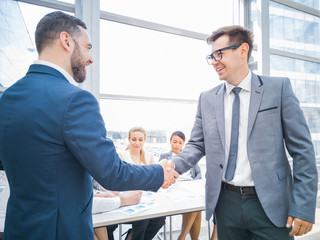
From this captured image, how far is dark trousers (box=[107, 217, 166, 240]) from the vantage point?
2.38 m

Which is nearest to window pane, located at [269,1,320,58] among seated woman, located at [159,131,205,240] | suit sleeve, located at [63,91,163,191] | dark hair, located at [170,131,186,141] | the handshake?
dark hair, located at [170,131,186,141]

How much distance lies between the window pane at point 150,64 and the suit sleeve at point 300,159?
2354mm

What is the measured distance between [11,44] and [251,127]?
272 centimetres

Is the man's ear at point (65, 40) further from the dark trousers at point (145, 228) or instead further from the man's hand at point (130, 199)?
the dark trousers at point (145, 228)

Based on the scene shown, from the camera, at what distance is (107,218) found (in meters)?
1.68

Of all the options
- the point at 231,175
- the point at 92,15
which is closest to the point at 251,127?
the point at 231,175

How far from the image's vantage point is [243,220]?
1137 millimetres

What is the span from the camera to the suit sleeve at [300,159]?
1.04m

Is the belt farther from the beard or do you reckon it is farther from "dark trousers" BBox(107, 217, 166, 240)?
"dark trousers" BBox(107, 217, 166, 240)

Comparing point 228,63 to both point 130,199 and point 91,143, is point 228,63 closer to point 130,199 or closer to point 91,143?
point 91,143

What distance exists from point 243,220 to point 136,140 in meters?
2.26

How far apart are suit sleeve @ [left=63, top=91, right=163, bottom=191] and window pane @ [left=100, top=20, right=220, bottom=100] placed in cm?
213

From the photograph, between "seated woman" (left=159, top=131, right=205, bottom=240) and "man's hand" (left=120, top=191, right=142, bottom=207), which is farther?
"seated woman" (left=159, top=131, right=205, bottom=240)

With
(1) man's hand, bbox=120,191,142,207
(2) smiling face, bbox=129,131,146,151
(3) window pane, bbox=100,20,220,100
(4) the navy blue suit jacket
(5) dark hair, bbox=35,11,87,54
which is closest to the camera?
(4) the navy blue suit jacket
